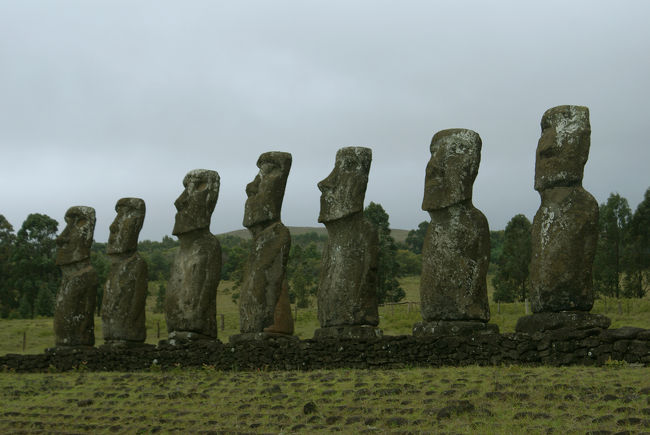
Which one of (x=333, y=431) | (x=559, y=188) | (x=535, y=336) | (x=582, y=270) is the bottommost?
(x=333, y=431)

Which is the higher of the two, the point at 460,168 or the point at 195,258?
the point at 460,168

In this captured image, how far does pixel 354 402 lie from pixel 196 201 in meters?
7.89

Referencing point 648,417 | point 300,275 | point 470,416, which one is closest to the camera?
point 648,417

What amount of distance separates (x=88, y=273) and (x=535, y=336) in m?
11.6

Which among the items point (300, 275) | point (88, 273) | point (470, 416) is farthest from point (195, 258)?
point (300, 275)

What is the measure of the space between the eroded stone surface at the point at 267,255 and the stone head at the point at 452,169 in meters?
3.70

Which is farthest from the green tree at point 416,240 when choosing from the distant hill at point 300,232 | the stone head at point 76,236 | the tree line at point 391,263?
the stone head at point 76,236

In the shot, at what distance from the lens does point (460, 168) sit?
14406 mm

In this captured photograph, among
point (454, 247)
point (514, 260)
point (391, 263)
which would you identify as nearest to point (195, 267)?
point (454, 247)

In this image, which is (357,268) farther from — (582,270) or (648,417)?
(648,417)

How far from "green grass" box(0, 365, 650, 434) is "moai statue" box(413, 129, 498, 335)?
4.41ft

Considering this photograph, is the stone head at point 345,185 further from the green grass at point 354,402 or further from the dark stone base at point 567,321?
the dark stone base at point 567,321

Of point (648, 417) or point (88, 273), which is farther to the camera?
point (88, 273)

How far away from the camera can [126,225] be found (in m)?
19.0
